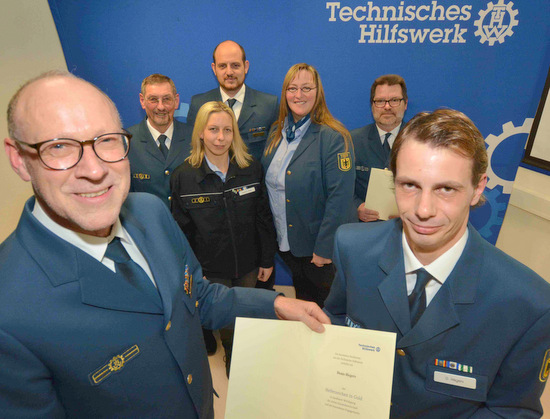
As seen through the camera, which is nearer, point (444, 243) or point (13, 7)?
point (444, 243)

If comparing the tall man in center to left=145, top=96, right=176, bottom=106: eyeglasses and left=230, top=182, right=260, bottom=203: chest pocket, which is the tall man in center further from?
left=230, top=182, right=260, bottom=203: chest pocket

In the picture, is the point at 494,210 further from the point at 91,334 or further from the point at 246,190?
the point at 91,334

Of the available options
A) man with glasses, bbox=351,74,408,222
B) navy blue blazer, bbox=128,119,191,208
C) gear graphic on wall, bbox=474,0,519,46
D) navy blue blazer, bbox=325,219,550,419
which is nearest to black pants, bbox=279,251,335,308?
man with glasses, bbox=351,74,408,222

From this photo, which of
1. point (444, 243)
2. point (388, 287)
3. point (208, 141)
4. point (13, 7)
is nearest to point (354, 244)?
point (388, 287)

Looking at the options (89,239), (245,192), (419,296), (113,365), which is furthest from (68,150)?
(245,192)

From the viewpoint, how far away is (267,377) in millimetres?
1188

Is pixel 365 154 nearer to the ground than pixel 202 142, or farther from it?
nearer to the ground

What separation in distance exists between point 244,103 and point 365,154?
1198 mm

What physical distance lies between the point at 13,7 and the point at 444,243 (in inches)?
146

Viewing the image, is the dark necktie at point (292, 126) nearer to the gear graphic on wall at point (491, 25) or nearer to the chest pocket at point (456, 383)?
the gear graphic on wall at point (491, 25)

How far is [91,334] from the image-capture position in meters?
0.99

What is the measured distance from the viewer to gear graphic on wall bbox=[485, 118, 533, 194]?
2826 millimetres

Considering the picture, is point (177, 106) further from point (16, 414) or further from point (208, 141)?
point (16, 414)

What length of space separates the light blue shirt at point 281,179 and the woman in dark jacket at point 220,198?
10 cm
